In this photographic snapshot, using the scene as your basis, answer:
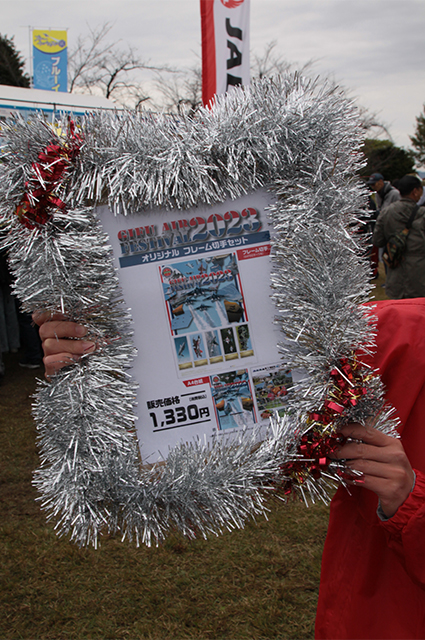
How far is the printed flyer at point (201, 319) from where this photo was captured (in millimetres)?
919

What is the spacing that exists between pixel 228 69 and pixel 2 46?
17567 mm

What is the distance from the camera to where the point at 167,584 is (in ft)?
8.32

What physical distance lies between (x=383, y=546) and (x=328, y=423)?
51cm

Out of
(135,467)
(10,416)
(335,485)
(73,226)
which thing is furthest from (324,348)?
(10,416)

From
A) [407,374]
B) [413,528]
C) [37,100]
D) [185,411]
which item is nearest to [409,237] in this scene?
[407,374]

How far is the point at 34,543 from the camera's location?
115 inches

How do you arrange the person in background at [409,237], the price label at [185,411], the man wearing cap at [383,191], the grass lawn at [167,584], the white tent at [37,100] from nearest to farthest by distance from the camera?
the price label at [185,411] < the grass lawn at [167,584] < the person in background at [409,237] < the white tent at [37,100] < the man wearing cap at [383,191]

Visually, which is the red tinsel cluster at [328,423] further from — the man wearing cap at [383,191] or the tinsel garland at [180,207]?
the man wearing cap at [383,191]

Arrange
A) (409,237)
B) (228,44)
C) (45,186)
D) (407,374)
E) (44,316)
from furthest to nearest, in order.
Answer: (409,237) → (228,44) → (407,374) → (44,316) → (45,186)

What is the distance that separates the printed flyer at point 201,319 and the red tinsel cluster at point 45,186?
132 millimetres

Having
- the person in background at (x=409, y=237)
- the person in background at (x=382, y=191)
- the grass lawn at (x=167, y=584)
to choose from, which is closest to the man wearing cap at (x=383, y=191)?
the person in background at (x=382, y=191)

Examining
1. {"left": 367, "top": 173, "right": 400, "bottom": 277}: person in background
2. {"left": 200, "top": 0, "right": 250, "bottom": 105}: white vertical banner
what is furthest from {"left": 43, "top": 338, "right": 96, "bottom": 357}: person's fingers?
{"left": 367, "top": 173, "right": 400, "bottom": 277}: person in background

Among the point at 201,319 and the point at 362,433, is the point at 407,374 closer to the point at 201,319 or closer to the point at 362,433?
the point at 362,433

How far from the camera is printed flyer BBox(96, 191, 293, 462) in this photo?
919mm
